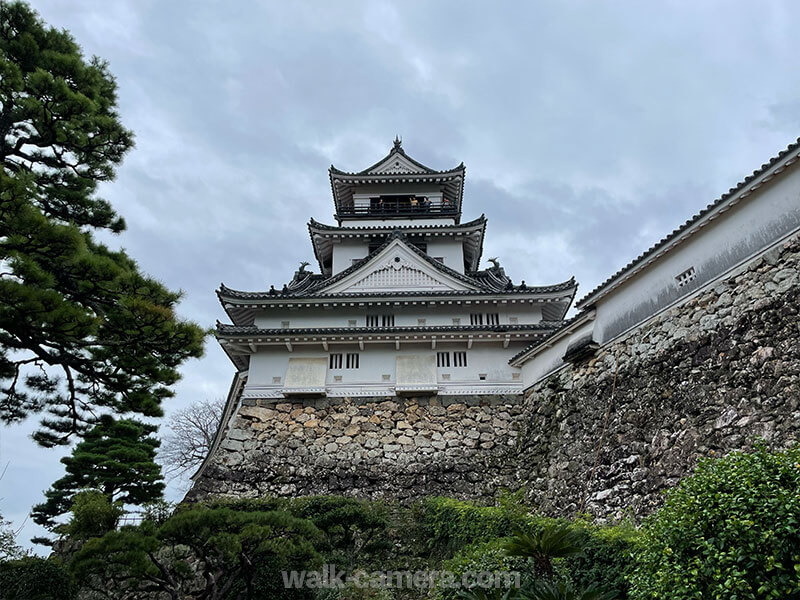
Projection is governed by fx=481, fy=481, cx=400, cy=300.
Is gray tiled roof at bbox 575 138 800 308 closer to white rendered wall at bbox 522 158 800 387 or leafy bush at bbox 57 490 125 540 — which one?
white rendered wall at bbox 522 158 800 387

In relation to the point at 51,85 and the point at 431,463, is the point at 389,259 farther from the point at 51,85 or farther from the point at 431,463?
the point at 51,85

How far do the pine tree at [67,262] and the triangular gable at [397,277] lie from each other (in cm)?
871

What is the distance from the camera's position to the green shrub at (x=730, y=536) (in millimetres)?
3676

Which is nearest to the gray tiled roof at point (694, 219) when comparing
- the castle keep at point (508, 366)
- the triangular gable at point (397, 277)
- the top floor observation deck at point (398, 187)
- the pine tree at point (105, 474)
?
the castle keep at point (508, 366)

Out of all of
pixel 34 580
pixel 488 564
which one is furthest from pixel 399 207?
pixel 34 580

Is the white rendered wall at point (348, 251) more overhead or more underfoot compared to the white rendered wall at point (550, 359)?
more overhead

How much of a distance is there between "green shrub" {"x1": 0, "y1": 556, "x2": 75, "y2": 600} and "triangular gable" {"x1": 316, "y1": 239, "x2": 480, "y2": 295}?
10294 mm

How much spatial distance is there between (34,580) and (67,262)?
5.54 metres

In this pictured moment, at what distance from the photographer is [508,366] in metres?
15.1

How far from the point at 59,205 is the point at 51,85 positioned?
2.02m

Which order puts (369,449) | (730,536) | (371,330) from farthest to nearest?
(371,330) → (369,449) → (730,536)

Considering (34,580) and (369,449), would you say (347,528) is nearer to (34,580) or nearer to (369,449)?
(369,449)

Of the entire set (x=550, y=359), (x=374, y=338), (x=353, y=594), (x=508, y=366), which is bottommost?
(x=353, y=594)

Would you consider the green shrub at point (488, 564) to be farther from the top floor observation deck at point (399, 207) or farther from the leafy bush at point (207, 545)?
the top floor observation deck at point (399, 207)
